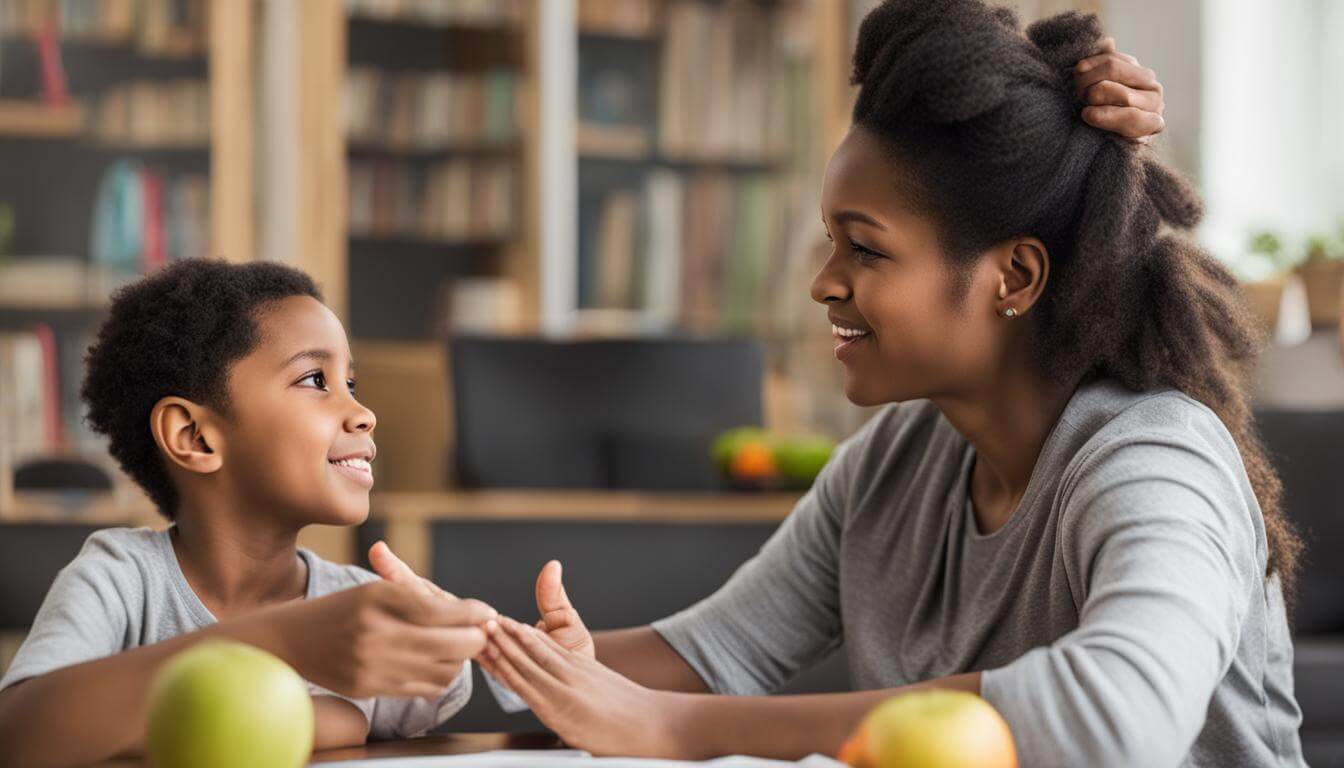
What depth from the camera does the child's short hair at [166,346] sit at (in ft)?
4.29

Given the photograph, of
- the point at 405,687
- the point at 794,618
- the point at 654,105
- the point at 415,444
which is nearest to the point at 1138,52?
the point at 654,105

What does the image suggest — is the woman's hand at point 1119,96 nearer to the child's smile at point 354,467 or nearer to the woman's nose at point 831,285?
the woman's nose at point 831,285

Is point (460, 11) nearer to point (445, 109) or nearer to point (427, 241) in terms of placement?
point (445, 109)

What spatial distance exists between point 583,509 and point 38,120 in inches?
87.8

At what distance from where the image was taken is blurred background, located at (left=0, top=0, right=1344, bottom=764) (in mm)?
2711

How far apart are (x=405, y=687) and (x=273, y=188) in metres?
3.52

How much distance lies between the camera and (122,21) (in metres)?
4.10

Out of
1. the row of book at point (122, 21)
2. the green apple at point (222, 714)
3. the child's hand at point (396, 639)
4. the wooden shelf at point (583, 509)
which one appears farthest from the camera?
the row of book at point (122, 21)

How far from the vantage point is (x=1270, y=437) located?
8.40 ft

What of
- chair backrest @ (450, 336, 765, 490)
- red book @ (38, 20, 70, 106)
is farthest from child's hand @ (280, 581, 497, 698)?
red book @ (38, 20, 70, 106)

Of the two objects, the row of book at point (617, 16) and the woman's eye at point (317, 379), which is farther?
the row of book at point (617, 16)

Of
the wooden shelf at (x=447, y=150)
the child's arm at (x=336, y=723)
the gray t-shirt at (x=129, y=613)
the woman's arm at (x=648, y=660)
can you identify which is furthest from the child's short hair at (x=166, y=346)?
A: the wooden shelf at (x=447, y=150)

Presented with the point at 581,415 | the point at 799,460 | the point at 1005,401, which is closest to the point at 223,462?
the point at 1005,401

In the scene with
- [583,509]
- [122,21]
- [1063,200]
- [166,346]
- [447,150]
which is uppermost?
[122,21]
